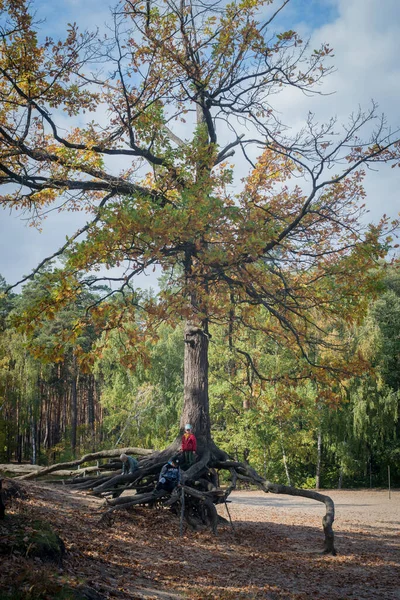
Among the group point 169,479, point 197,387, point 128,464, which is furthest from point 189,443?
point 128,464

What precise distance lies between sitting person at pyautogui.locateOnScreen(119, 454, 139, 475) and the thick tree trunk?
4.38 feet

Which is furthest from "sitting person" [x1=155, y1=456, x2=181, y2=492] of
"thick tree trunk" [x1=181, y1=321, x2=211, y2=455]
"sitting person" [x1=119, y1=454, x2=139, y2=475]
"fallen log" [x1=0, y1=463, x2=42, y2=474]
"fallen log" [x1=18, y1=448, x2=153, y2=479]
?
"fallen log" [x1=0, y1=463, x2=42, y2=474]

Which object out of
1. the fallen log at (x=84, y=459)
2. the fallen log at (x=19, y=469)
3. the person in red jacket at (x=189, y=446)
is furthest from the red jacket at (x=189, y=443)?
the fallen log at (x=19, y=469)

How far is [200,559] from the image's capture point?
308 inches

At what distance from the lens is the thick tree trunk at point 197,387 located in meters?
11.3

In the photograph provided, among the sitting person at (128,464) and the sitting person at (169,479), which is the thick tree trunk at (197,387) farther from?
the sitting person at (128,464)

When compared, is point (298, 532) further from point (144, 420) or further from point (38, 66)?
point (144, 420)

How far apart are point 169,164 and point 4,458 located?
26118 mm

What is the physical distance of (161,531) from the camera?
9.31 metres

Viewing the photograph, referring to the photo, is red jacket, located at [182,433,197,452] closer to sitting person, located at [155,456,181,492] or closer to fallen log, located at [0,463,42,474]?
sitting person, located at [155,456,181,492]

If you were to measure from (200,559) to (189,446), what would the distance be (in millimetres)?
2988

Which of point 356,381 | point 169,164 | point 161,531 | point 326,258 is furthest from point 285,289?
point 356,381

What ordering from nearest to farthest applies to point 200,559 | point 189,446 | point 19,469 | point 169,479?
point 200,559
point 169,479
point 189,446
point 19,469

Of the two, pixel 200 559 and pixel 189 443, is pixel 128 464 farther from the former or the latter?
pixel 200 559
